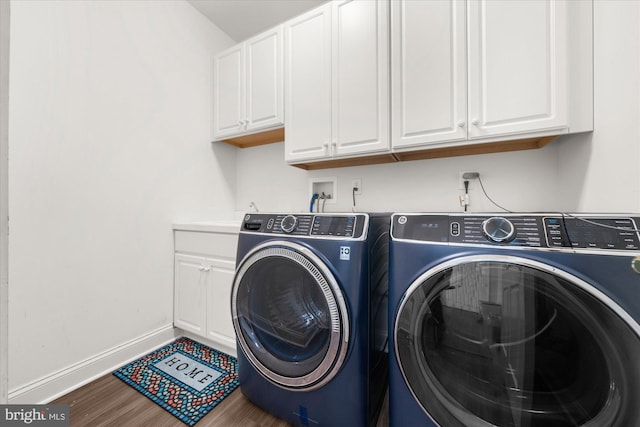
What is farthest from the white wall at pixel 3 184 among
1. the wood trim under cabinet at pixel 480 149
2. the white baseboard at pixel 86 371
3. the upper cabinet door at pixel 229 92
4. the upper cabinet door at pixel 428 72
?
the upper cabinet door at pixel 229 92

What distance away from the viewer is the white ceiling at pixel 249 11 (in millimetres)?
1929

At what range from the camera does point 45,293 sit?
1308mm

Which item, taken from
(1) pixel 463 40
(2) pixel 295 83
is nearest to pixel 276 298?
(2) pixel 295 83

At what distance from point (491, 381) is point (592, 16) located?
5.21 feet

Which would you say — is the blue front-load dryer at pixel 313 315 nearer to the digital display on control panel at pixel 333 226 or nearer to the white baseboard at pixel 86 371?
the digital display on control panel at pixel 333 226

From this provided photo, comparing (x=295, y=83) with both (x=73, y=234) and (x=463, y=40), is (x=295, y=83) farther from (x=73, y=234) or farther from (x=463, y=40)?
(x=73, y=234)

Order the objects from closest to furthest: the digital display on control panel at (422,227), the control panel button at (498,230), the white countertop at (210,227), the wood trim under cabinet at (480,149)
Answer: the control panel button at (498,230) → the digital display on control panel at (422,227) → the wood trim under cabinet at (480,149) → the white countertop at (210,227)

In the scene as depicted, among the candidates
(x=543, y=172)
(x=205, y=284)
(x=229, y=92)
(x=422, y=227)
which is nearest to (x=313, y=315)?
(x=422, y=227)

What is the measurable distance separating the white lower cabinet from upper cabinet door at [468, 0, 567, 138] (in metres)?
1.61

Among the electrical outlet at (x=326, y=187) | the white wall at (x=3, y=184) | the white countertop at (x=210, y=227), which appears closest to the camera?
the white wall at (x=3, y=184)

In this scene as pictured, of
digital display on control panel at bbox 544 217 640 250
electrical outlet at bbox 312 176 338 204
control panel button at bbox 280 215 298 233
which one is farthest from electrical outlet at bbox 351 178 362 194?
digital display on control panel at bbox 544 217 640 250

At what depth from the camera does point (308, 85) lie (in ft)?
5.64

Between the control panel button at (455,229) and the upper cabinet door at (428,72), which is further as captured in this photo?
the upper cabinet door at (428,72)

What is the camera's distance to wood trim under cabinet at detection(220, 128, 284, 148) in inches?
80.4
